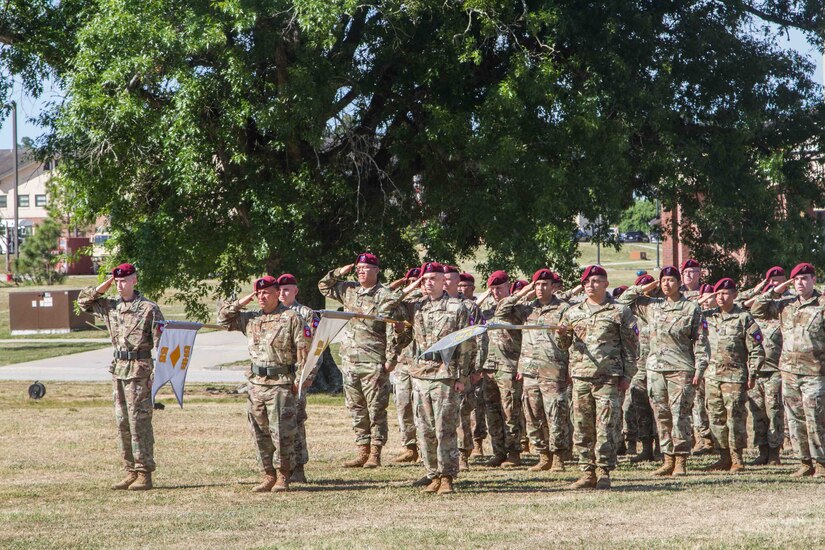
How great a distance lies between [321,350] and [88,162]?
10195 millimetres

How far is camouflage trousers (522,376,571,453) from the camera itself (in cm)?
1159

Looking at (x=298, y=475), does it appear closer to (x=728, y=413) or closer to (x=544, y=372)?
(x=544, y=372)

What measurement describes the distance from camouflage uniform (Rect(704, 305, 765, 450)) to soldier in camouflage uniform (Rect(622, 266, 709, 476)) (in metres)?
0.67

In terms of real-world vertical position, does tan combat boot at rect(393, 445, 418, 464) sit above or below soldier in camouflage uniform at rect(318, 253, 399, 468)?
below

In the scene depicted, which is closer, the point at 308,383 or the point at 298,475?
the point at 308,383

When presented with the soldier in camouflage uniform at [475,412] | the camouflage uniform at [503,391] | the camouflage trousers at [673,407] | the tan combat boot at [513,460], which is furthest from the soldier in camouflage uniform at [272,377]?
the camouflage trousers at [673,407]

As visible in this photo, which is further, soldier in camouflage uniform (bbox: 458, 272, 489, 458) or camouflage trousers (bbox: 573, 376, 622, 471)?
soldier in camouflage uniform (bbox: 458, 272, 489, 458)

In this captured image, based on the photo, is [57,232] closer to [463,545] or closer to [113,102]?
[113,102]

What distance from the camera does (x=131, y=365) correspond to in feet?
36.0

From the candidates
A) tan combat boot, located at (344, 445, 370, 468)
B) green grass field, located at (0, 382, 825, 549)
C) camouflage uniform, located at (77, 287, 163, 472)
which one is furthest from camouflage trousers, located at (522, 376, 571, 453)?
camouflage uniform, located at (77, 287, 163, 472)

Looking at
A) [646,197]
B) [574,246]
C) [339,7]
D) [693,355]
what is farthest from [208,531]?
[646,197]

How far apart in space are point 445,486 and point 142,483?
304cm

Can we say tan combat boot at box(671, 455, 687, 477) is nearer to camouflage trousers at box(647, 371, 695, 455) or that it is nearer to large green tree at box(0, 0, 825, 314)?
camouflage trousers at box(647, 371, 695, 455)

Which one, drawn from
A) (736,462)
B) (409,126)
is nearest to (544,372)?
(736,462)
